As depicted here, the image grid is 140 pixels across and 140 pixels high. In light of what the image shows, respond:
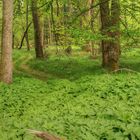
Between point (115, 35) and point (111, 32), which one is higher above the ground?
point (111, 32)

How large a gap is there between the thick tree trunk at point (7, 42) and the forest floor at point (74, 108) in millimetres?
742

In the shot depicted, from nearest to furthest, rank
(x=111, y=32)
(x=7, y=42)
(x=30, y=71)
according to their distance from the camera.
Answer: (x=7, y=42), (x=111, y=32), (x=30, y=71)

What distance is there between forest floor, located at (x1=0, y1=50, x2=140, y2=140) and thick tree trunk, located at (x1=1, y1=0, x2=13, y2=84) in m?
0.74

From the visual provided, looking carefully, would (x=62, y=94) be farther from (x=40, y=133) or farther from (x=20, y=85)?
(x=40, y=133)

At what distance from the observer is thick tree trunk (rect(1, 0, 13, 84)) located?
1612 cm

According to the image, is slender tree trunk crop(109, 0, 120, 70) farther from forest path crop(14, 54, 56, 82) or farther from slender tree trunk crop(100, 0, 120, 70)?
forest path crop(14, 54, 56, 82)

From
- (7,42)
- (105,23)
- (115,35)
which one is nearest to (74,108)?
(7,42)

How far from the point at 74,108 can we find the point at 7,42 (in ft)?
23.3

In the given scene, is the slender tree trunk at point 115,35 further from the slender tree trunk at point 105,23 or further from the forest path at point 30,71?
the forest path at point 30,71

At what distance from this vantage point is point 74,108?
34.5ft

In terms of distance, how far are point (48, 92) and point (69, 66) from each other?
972 cm

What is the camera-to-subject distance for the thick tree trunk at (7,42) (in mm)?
16125

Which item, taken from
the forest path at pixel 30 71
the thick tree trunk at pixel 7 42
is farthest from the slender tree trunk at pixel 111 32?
the thick tree trunk at pixel 7 42

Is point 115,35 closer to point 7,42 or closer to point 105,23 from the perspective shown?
point 105,23
